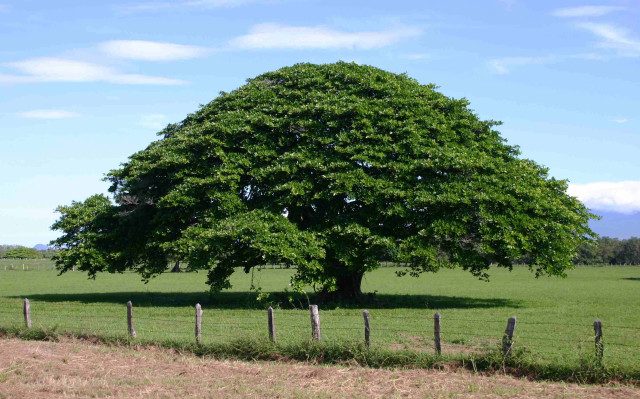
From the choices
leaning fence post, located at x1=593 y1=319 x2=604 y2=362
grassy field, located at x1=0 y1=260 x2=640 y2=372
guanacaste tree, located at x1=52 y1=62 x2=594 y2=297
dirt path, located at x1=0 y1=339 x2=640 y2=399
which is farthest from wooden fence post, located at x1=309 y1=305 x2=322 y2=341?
guanacaste tree, located at x1=52 y1=62 x2=594 y2=297

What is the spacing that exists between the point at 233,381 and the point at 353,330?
33.6 ft

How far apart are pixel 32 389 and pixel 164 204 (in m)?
21.0

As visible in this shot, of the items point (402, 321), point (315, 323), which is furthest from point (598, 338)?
point (402, 321)

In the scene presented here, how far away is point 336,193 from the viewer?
3334cm

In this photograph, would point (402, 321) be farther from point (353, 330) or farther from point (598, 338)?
point (598, 338)

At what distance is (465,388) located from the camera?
50.4 ft

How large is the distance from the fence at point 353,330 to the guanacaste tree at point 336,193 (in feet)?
12.6

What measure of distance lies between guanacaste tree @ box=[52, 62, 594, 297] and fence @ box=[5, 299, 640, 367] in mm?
3850

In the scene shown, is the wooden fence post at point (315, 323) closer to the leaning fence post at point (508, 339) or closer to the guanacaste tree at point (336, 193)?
the leaning fence post at point (508, 339)

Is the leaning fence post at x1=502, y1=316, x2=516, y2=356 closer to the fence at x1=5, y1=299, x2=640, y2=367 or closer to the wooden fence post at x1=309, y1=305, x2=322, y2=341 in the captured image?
the fence at x1=5, y1=299, x2=640, y2=367

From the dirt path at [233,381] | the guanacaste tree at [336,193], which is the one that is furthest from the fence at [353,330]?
the guanacaste tree at [336,193]

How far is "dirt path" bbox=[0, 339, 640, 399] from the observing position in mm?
15047

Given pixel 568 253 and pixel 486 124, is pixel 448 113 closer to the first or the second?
pixel 486 124

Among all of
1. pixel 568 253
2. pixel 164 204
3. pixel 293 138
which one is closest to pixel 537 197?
pixel 568 253
